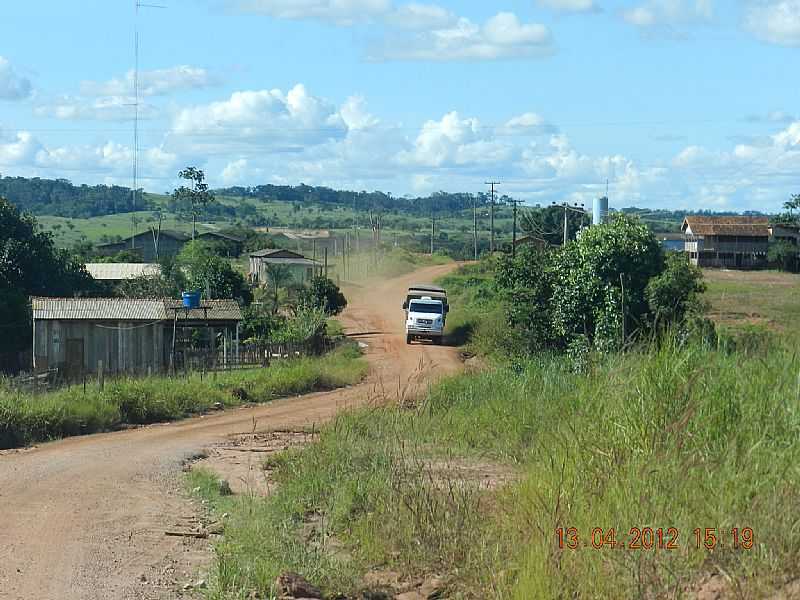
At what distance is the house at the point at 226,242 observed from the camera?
10738 cm

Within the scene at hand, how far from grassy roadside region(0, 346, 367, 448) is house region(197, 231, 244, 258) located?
7276cm

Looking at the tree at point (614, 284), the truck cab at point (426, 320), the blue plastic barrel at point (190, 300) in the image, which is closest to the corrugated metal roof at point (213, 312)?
the blue plastic barrel at point (190, 300)

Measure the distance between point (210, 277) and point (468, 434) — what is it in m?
43.7

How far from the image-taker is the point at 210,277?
57.7m

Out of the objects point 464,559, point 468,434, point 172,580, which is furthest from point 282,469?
point 464,559

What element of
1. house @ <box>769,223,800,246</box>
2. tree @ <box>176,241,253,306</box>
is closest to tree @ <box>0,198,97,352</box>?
tree @ <box>176,241,253,306</box>

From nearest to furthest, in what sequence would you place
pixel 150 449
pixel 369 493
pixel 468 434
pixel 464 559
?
pixel 464 559 < pixel 369 493 < pixel 468 434 < pixel 150 449

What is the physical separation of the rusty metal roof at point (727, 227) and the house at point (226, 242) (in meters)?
45.4

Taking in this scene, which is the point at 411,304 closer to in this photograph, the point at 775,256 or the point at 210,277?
the point at 210,277

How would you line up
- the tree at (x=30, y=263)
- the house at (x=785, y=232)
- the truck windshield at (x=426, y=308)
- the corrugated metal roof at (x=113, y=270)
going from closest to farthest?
1. the truck windshield at (x=426, y=308)
2. the tree at (x=30, y=263)
3. the corrugated metal roof at (x=113, y=270)
4. the house at (x=785, y=232)

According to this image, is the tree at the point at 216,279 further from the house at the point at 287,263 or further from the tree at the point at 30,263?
the house at the point at 287,263

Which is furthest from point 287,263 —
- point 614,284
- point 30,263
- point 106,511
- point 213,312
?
point 106,511

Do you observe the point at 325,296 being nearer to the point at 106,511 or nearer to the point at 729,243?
the point at 106,511

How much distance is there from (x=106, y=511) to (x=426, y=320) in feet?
107
